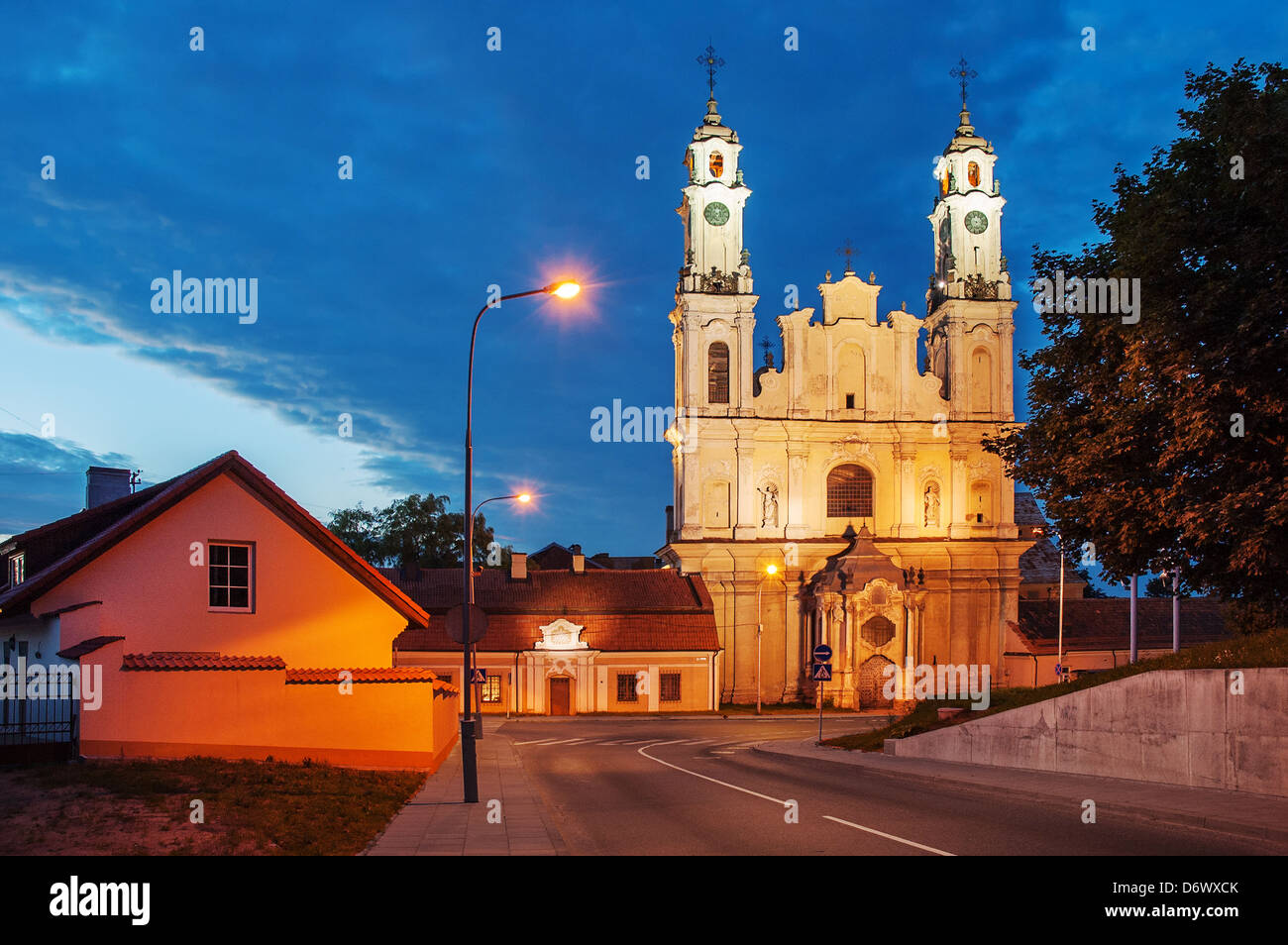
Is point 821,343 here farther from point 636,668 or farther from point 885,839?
point 885,839

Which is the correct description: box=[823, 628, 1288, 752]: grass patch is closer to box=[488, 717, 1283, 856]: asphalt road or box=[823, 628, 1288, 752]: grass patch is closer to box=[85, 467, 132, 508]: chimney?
box=[488, 717, 1283, 856]: asphalt road

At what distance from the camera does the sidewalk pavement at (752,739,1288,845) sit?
14094 millimetres

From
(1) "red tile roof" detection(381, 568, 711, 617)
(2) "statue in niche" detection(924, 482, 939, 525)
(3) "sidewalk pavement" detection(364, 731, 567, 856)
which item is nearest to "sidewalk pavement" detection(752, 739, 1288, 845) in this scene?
(3) "sidewalk pavement" detection(364, 731, 567, 856)

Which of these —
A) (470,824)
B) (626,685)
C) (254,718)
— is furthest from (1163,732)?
(626,685)

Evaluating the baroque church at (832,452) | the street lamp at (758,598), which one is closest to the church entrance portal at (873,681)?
the baroque church at (832,452)

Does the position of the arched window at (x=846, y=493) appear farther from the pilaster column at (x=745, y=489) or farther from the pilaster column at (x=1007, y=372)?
the pilaster column at (x=1007, y=372)

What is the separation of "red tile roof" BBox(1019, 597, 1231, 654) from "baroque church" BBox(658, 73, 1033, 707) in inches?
92.9

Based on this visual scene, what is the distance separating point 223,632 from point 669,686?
3786cm

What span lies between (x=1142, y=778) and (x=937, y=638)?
165ft

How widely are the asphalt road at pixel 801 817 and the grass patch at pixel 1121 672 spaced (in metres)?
3.03

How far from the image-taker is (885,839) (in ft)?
43.7

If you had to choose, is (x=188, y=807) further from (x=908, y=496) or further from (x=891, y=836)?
(x=908, y=496)

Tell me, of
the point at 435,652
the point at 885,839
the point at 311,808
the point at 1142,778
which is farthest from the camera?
the point at 435,652

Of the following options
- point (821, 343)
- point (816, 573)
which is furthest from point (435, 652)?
point (821, 343)
